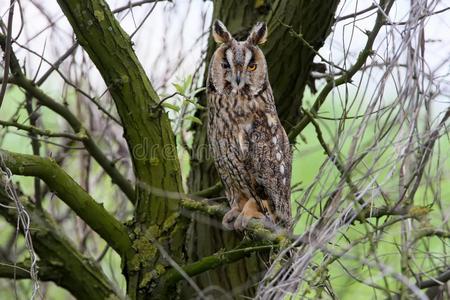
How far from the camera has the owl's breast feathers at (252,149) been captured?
9.61ft

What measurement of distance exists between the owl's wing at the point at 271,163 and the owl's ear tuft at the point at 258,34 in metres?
0.29

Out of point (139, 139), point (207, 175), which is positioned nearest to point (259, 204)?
point (207, 175)

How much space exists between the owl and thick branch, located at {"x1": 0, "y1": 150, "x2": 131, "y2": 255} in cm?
42

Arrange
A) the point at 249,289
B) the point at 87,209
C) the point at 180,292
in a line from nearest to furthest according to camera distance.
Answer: the point at 87,209, the point at 180,292, the point at 249,289

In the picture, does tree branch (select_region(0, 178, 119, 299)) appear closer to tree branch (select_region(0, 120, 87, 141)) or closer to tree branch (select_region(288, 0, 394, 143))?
tree branch (select_region(0, 120, 87, 141))

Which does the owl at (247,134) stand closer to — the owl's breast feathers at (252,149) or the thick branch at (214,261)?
the owl's breast feathers at (252,149)

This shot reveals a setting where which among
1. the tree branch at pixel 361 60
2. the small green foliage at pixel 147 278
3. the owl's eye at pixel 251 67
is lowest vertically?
the small green foliage at pixel 147 278

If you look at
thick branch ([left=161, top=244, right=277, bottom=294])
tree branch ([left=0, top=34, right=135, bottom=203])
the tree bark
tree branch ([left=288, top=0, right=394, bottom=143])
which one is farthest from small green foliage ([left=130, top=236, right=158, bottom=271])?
tree branch ([left=288, top=0, right=394, bottom=143])

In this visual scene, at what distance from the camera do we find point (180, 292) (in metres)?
3.02

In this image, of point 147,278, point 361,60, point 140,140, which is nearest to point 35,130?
point 140,140

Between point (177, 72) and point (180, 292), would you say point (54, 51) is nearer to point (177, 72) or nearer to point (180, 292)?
point (177, 72)

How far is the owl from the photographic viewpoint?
293 centimetres

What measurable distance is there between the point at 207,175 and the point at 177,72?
48 centimetres

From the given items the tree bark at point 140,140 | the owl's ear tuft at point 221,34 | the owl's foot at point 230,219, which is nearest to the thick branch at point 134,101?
the tree bark at point 140,140
